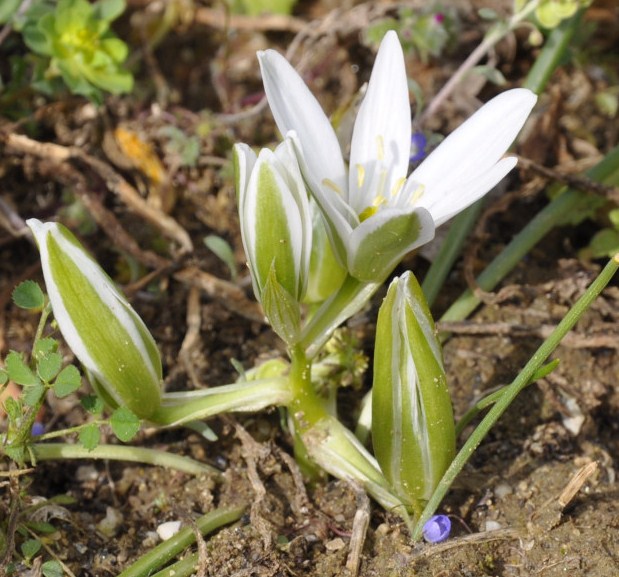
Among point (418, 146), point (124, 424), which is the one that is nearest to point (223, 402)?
point (124, 424)

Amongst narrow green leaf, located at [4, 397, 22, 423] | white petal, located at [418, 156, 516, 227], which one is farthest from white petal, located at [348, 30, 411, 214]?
narrow green leaf, located at [4, 397, 22, 423]

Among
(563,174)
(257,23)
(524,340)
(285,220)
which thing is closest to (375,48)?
(257,23)

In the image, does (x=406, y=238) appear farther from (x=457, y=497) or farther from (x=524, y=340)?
(x=524, y=340)

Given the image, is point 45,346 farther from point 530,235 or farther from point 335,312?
point 530,235

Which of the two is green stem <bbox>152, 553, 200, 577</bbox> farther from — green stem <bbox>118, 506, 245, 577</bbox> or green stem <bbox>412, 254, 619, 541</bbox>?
green stem <bbox>412, 254, 619, 541</bbox>

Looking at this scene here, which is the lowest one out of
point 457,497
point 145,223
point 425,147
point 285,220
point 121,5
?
point 457,497

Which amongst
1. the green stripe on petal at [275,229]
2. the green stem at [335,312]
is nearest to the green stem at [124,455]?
the green stem at [335,312]
